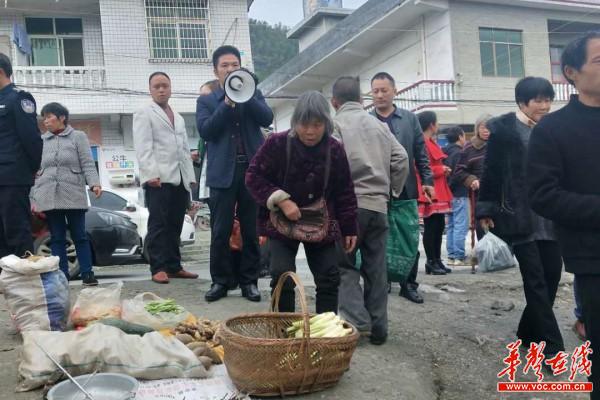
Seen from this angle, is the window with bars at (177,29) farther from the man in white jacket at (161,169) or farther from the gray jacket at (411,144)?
the gray jacket at (411,144)

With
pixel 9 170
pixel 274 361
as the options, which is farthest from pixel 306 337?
pixel 9 170

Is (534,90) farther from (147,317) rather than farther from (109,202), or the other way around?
(109,202)

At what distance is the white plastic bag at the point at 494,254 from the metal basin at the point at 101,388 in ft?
16.4

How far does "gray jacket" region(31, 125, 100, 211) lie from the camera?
198 inches

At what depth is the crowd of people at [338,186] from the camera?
2498 millimetres

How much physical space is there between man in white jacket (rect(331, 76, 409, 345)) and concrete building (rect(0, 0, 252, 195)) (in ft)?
42.1

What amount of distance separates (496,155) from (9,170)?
3613 millimetres

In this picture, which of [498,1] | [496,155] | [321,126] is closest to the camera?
[321,126]

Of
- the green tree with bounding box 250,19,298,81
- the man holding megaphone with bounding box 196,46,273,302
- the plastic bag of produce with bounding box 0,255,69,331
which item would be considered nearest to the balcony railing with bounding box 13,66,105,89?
the man holding megaphone with bounding box 196,46,273,302

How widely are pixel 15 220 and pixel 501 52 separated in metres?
17.4

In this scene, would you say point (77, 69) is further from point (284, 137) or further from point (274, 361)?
point (274, 361)

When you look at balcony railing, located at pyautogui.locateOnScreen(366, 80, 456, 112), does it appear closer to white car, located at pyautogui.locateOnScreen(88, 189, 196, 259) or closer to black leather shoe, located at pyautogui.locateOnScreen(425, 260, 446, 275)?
white car, located at pyautogui.locateOnScreen(88, 189, 196, 259)

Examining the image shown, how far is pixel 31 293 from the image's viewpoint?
11.7ft

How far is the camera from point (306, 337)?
2725 mm
